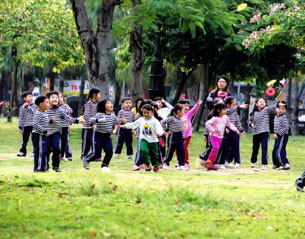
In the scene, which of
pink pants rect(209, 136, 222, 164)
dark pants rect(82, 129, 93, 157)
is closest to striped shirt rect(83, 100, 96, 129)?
dark pants rect(82, 129, 93, 157)

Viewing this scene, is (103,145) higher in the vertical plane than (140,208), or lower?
higher

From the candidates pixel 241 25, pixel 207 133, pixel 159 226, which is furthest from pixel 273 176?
pixel 241 25

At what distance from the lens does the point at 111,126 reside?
13352mm

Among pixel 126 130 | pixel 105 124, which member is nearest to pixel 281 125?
pixel 126 130

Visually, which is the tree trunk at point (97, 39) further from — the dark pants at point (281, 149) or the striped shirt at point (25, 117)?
the dark pants at point (281, 149)

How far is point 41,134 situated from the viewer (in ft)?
41.4

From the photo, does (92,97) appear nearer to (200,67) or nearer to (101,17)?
(101,17)

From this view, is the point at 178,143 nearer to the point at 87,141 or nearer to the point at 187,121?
the point at 187,121

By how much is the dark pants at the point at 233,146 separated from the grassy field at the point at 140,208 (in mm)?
4211

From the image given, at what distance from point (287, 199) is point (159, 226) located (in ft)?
10.3

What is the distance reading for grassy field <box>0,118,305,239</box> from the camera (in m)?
6.59

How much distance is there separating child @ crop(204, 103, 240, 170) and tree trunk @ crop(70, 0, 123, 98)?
17.2ft

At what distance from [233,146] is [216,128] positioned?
Answer: 1291 millimetres

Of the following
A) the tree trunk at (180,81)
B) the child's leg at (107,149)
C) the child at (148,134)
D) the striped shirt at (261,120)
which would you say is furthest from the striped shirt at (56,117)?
the tree trunk at (180,81)
